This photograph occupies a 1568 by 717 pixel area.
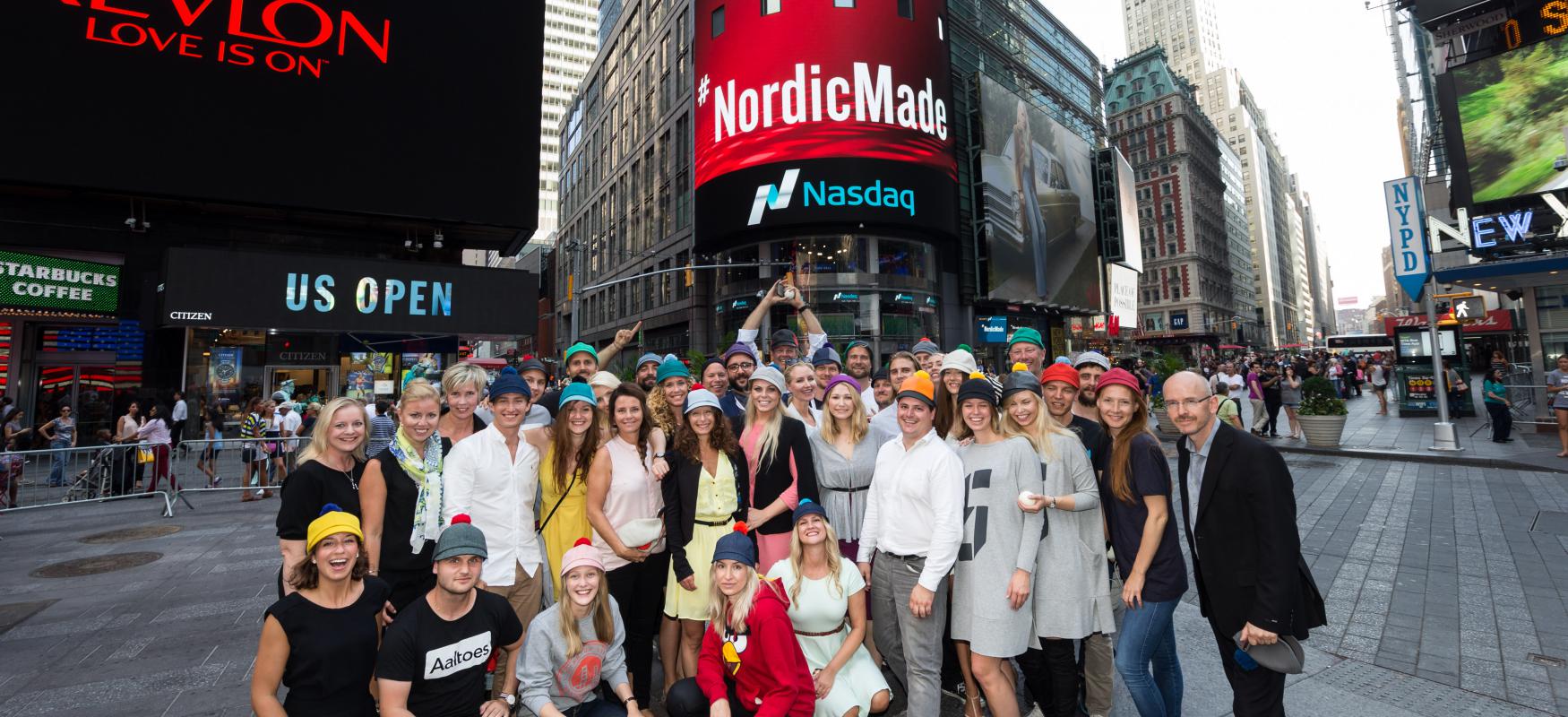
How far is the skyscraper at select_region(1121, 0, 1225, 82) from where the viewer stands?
390 feet

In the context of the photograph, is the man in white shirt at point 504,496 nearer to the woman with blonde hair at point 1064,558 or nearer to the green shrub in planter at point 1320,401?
the woman with blonde hair at point 1064,558

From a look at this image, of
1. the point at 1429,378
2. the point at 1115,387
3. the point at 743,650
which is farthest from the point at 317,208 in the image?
the point at 1429,378

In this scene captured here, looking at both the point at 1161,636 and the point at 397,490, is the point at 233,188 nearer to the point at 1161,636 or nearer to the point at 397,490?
the point at 397,490

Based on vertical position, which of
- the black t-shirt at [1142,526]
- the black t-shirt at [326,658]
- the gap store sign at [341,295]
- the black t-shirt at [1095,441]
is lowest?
the black t-shirt at [326,658]

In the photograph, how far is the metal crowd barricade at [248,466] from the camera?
39.2 feet

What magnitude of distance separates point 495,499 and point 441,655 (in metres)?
1.02

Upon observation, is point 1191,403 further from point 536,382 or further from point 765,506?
point 536,382

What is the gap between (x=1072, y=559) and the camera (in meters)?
3.44

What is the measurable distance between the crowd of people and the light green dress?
0.02m

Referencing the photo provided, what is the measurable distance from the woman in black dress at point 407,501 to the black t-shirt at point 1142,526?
4.19 meters

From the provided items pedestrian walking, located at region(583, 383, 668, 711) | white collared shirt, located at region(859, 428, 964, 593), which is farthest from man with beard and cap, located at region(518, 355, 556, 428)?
white collared shirt, located at region(859, 428, 964, 593)

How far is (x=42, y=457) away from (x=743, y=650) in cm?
2271

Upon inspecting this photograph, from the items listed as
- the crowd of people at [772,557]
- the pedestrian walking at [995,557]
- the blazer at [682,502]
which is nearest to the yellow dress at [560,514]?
the crowd of people at [772,557]

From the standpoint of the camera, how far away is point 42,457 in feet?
50.8
